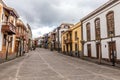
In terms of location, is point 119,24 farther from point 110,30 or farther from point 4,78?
point 4,78

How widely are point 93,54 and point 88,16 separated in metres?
6.78

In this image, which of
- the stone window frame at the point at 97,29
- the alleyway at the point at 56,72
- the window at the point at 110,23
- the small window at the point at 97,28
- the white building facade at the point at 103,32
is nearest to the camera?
the alleyway at the point at 56,72

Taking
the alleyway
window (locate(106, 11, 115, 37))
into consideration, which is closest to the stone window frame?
window (locate(106, 11, 115, 37))

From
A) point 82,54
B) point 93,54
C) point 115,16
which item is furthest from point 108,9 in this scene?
point 82,54

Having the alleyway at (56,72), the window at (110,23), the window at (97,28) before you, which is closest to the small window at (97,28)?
the window at (97,28)

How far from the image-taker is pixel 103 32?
2309 centimetres

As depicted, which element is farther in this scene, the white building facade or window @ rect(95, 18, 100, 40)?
window @ rect(95, 18, 100, 40)

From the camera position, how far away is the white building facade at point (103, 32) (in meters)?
19.9

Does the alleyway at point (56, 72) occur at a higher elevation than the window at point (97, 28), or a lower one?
lower

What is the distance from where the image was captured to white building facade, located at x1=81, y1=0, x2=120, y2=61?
19.9 m

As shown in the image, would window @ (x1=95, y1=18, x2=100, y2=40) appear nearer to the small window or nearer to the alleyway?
the small window

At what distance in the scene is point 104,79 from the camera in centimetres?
923

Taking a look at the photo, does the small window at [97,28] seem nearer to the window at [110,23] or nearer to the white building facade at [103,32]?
the white building facade at [103,32]

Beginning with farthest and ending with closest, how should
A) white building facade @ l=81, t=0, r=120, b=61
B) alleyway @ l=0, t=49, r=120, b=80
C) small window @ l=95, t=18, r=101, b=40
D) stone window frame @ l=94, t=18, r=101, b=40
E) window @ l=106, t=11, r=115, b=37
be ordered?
small window @ l=95, t=18, r=101, b=40 < stone window frame @ l=94, t=18, r=101, b=40 < window @ l=106, t=11, r=115, b=37 < white building facade @ l=81, t=0, r=120, b=61 < alleyway @ l=0, t=49, r=120, b=80
